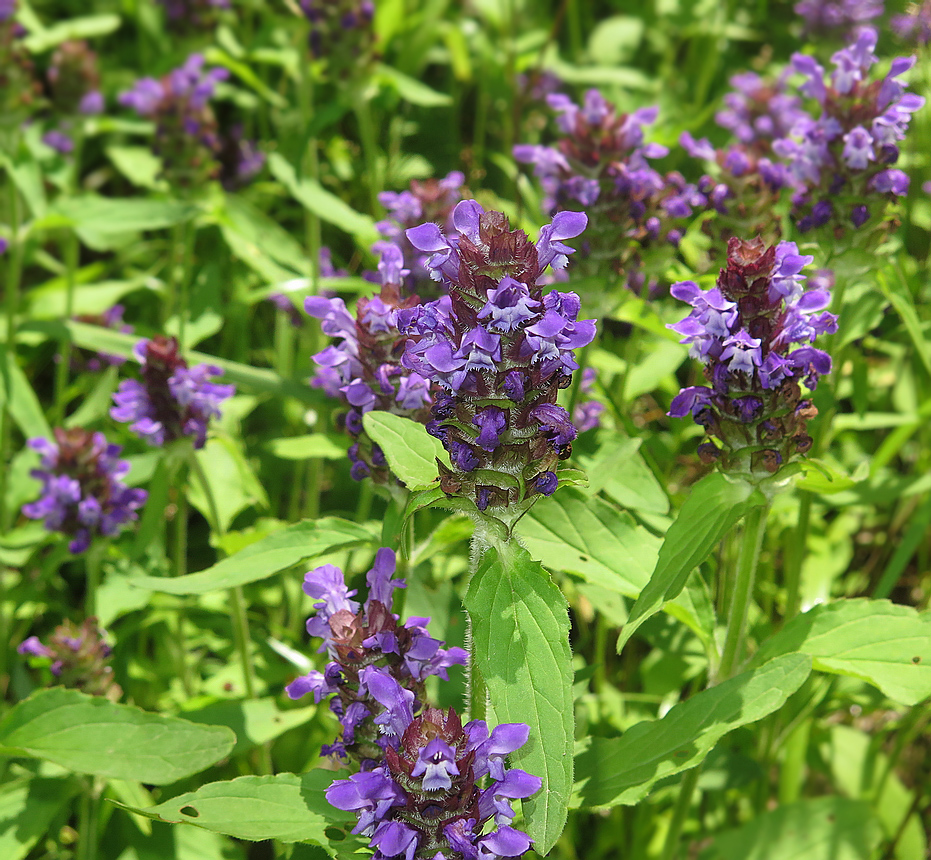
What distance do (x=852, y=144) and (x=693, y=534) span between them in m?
1.96

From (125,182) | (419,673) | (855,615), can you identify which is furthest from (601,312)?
(125,182)

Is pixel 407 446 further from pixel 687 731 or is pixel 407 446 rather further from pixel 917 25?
pixel 917 25

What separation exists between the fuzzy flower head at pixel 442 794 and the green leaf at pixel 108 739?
87 centimetres

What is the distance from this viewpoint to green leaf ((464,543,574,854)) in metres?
2.28

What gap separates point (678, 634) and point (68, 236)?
4.71 metres

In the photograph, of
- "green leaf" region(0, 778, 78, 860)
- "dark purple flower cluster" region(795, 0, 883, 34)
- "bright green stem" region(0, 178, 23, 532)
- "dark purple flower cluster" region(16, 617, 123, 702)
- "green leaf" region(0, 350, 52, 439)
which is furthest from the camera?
"dark purple flower cluster" region(795, 0, 883, 34)

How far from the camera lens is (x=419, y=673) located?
9.24 feet

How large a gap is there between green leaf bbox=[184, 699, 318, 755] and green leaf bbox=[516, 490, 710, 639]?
129 centimetres

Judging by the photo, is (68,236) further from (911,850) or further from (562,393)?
(911,850)

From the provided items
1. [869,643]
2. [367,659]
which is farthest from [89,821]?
[869,643]

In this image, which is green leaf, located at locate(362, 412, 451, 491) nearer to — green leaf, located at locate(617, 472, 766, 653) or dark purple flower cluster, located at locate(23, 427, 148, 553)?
green leaf, located at locate(617, 472, 766, 653)

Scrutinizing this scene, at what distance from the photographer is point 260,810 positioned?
8.66 feet

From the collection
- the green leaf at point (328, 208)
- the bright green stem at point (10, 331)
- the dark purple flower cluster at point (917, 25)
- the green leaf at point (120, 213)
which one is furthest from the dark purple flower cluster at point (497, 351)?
the dark purple flower cluster at point (917, 25)

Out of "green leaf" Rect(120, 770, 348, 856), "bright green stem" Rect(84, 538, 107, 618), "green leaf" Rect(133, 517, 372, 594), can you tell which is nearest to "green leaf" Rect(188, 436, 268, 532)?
"bright green stem" Rect(84, 538, 107, 618)
